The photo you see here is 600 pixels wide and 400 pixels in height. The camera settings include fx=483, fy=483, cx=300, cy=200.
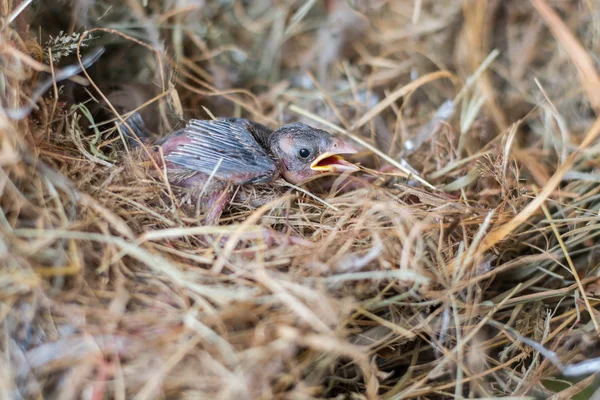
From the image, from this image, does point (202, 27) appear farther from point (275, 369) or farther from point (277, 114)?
point (275, 369)

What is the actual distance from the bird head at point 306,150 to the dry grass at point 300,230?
0.21 feet

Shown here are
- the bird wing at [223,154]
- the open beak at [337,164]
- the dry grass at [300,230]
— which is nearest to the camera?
the dry grass at [300,230]

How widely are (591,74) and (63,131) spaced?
51.8 inches

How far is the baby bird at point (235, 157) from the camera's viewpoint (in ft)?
4.04

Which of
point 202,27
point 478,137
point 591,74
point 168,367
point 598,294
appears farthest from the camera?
point 202,27

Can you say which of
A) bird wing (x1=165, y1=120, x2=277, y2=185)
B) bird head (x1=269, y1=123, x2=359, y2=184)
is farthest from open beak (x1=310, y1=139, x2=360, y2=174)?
bird wing (x1=165, y1=120, x2=277, y2=185)

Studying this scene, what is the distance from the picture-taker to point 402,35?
1.87m

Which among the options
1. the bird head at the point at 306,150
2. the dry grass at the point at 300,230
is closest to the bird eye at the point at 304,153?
the bird head at the point at 306,150

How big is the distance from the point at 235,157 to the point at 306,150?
0.20 meters

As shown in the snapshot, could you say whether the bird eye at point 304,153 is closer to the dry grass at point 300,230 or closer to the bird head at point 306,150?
the bird head at point 306,150

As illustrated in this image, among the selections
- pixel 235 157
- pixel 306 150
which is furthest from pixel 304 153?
pixel 235 157

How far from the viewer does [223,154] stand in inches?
48.9

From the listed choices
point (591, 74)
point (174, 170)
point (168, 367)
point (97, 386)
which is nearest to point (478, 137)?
point (591, 74)

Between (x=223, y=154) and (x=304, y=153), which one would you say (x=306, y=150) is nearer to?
(x=304, y=153)
